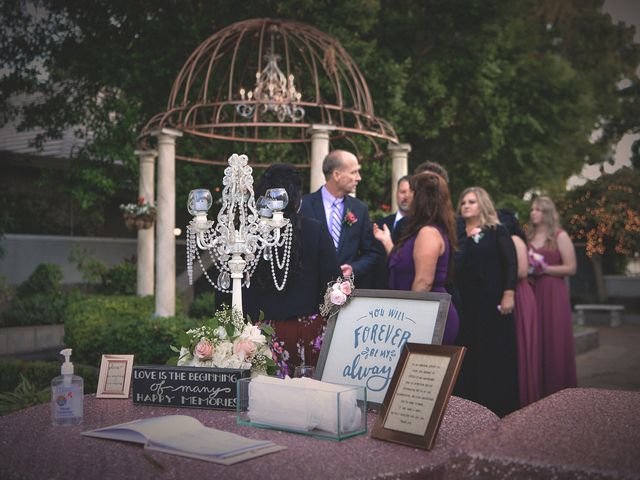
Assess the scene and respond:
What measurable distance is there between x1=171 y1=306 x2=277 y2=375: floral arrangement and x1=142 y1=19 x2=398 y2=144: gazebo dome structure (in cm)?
647

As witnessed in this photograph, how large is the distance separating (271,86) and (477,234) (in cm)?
488

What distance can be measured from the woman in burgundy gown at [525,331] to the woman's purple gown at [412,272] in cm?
227

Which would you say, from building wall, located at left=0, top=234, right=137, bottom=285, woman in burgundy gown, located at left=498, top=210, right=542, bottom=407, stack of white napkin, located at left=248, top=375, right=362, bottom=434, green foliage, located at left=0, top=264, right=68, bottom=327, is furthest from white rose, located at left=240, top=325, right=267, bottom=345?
building wall, located at left=0, top=234, right=137, bottom=285

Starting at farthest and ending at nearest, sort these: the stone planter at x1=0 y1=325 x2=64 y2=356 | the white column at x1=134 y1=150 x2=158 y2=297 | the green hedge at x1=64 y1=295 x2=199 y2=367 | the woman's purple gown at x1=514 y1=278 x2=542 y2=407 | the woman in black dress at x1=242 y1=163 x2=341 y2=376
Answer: the white column at x1=134 y1=150 x2=158 y2=297
the stone planter at x1=0 y1=325 x2=64 y2=356
the green hedge at x1=64 y1=295 x2=199 y2=367
the woman's purple gown at x1=514 y1=278 x2=542 y2=407
the woman in black dress at x1=242 y1=163 x2=341 y2=376

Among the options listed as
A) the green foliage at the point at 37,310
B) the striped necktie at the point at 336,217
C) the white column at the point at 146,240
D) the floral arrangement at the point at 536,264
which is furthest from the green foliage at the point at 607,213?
the striped necktie at the point at 336,217

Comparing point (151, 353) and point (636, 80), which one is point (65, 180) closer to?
point (151, 353)

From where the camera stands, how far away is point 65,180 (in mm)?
14039

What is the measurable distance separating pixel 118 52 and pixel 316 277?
1175 cm

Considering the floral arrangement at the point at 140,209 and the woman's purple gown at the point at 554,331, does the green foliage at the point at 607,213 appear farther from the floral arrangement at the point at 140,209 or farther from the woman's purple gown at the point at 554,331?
the woman's purple gown at the point at 554,331

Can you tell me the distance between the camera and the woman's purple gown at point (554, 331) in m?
6.86

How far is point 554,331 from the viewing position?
23.2 feet

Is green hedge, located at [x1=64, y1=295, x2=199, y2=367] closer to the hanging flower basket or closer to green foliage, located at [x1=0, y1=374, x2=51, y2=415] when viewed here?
the hanging flower basket

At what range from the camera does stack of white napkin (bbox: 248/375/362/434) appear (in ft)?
6.12

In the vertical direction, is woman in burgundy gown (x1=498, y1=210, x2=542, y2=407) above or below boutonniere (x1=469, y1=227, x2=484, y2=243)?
below
